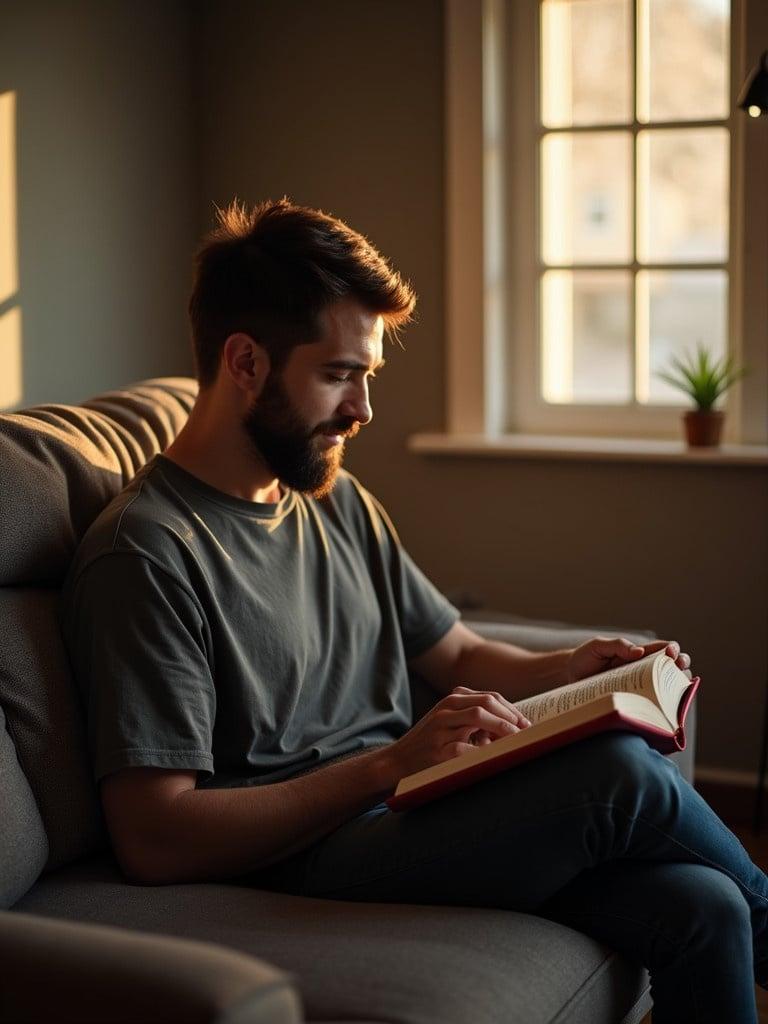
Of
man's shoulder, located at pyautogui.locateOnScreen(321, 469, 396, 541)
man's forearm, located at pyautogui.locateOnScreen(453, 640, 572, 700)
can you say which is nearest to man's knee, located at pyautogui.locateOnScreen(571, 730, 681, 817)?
man's forearm, located at pyautogui.locateOnScreen(453, 640, 572, 700)

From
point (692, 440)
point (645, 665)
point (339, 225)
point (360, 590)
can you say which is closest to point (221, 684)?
point (360, 590)

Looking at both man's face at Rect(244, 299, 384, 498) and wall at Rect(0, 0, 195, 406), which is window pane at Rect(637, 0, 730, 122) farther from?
man's face at Rect(244, 299, 384, 498)

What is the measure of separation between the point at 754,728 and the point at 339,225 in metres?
1.72

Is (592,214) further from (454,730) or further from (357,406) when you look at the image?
(454,730)

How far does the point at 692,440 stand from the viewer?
2.97m

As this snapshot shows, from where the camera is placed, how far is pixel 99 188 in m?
3.02

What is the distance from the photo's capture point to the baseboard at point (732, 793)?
3.03 m

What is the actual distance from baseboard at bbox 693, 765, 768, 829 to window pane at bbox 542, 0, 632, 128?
1.55 m

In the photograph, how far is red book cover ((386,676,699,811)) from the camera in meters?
1.48

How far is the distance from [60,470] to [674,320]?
177 centimetres

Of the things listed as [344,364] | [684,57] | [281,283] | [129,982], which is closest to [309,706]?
[344,364]

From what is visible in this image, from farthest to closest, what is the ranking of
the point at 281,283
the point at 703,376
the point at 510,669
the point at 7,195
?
the point at 703,376
the point at 7,195
the point at 510,669
the point at 281,283

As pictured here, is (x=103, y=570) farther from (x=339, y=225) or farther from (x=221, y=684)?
(x=339, y=225)

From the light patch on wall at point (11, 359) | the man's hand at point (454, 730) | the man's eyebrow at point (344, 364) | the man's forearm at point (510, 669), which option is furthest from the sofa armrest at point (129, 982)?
the light patch on wall at point (11, 359)
